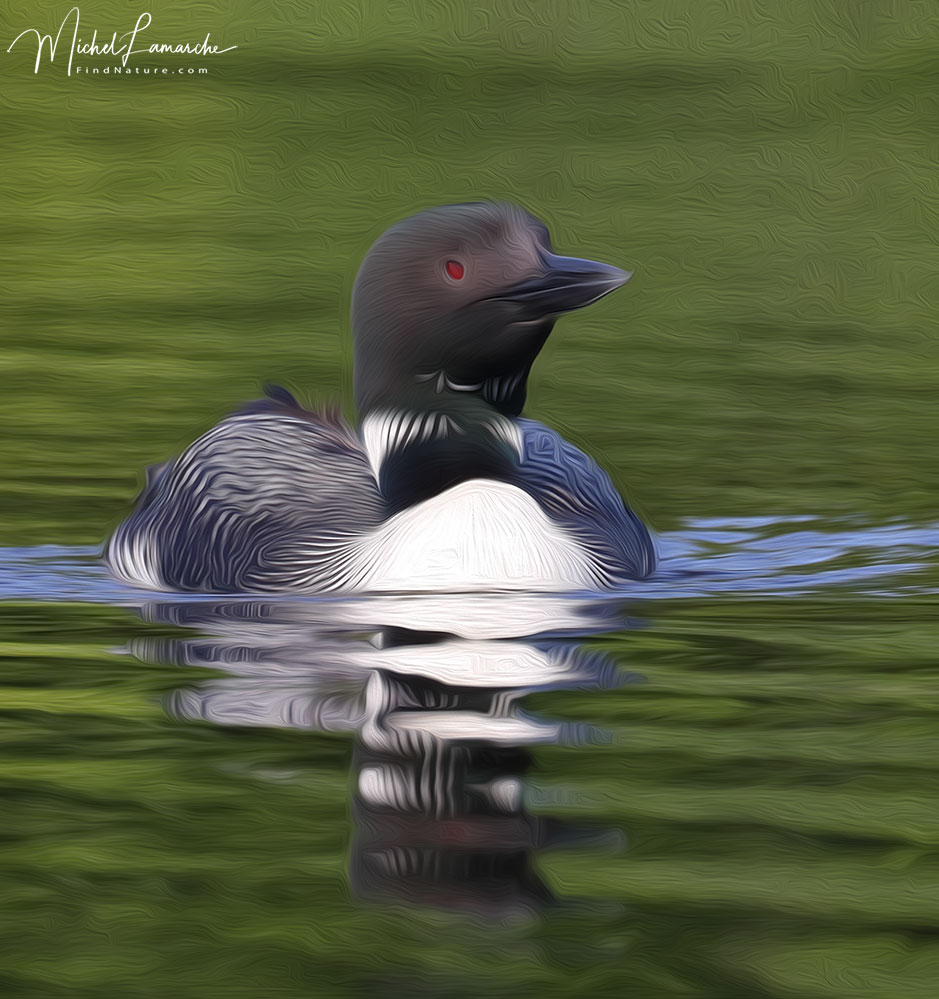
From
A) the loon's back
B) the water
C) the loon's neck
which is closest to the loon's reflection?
the water

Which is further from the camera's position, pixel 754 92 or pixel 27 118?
pixel 754 92

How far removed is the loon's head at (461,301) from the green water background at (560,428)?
842mm

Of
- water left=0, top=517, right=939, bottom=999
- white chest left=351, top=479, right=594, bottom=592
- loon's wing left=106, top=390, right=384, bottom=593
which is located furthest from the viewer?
loon's wing left=106, top=390, right=384, bottom=593

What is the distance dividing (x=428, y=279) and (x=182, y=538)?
3.18 ft

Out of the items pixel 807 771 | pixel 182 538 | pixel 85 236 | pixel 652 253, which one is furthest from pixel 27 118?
pixel 807 771

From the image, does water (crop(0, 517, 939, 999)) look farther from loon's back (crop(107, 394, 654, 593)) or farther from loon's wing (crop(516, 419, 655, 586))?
loon's wing (crop(516, 419, 655, 586))

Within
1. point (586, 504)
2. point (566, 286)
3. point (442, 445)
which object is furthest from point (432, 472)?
point (566, 286)

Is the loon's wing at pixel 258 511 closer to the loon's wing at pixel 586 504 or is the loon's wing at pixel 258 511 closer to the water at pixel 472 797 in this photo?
the water at pixel 472 797

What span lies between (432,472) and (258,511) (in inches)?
18.9

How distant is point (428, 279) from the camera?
614 cm

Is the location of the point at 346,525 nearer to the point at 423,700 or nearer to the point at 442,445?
the point at 442,445

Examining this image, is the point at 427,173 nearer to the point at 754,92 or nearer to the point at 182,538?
the point at 754,92

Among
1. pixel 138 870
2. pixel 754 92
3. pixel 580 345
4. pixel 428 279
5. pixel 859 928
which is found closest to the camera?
pixel 859 928

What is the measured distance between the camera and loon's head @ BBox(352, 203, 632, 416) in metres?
6.09
